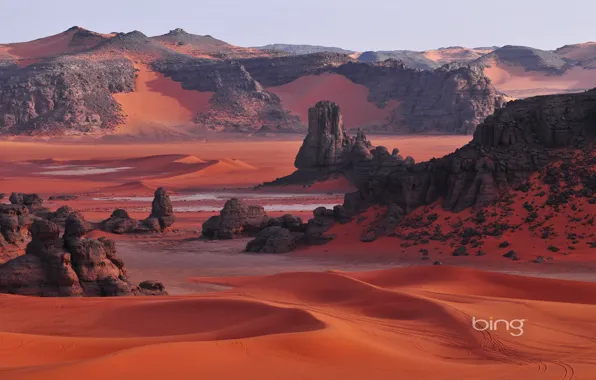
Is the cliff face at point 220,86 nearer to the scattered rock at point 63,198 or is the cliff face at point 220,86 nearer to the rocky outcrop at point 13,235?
the scattered rock at point 63,198

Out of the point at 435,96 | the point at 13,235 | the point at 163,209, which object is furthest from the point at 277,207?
the point at 435,96

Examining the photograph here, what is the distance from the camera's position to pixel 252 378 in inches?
439

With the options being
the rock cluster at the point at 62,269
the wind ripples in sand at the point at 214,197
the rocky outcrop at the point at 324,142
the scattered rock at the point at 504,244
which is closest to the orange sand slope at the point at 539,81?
the rocky outcrop at the point at 324,142

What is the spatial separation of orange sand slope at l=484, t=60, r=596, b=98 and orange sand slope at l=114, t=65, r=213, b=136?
2900 inches

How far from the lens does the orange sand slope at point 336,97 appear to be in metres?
122

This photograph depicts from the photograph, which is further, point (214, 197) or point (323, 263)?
point (214, 197)

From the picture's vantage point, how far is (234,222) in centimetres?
3444

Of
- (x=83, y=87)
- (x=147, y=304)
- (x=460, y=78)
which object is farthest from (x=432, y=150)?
(x=147, y=304)

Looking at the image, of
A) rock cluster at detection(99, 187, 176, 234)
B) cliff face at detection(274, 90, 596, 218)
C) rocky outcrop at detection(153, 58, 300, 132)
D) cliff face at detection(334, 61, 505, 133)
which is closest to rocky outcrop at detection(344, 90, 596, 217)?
cliff face at detection(274, 90, 596, 218)

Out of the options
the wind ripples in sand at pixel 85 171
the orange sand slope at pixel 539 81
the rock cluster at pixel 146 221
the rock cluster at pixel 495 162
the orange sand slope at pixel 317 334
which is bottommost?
the wind ripples in sand at pixel 85 171

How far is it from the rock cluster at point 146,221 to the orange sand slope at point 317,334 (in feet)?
52.8

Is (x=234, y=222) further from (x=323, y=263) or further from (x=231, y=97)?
(x=231, y=97)

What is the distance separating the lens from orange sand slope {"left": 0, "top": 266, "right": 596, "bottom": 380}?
11.5 m

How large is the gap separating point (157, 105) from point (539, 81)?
333 feet
